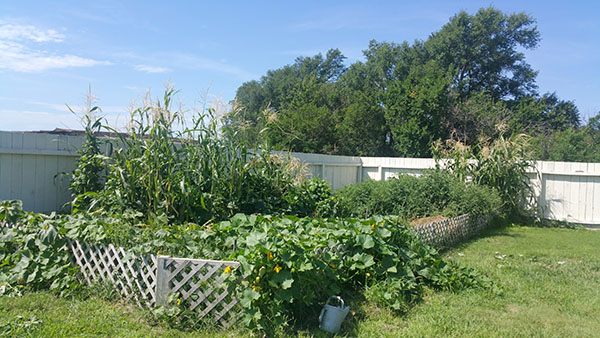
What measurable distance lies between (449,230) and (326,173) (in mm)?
4885

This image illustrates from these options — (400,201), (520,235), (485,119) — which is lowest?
(520,235)

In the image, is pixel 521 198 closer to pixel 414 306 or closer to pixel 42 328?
pixel 414 306

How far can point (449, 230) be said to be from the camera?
7.46 metres

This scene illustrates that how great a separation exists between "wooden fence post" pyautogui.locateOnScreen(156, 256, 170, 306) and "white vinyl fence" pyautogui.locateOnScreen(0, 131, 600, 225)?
326 centimetres

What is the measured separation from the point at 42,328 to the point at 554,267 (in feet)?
20.4

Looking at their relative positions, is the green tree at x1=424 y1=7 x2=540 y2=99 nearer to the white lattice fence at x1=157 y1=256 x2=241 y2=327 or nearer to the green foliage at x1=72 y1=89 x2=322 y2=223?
the green foliage at x1=72 y1=89 x2=322 y2=223

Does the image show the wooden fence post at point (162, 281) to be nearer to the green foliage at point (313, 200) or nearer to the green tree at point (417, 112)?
the green foliage at point (313, 200)

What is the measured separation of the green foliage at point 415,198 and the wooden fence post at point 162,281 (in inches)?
186

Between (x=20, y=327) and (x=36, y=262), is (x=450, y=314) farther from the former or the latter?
(x=36, y=262)

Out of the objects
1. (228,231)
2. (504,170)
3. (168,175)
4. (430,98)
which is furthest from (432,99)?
(228,231)

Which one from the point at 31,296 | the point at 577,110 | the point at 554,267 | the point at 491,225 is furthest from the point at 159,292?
the point at 577,110

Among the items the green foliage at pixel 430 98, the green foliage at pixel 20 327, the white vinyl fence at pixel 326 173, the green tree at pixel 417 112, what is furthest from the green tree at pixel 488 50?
the green foliage at pixel 20 327

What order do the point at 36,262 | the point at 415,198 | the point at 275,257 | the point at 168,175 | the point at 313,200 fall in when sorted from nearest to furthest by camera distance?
the point at 275,257
the point at 36,262
the point at 168,175
the point at 313,200
the point at 415,198

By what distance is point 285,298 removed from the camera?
3.36 m
